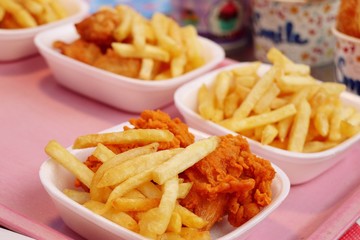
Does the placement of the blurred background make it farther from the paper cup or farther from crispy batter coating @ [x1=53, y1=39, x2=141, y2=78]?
crispy batter coating @ [x1=53, y1=39, x2=141, y2=78]

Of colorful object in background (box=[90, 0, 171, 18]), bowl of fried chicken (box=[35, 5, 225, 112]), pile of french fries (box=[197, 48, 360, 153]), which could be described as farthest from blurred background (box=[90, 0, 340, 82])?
pile of french fries (box=[197, 48, 360, 153])

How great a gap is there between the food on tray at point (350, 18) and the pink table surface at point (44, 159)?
574 millimetres

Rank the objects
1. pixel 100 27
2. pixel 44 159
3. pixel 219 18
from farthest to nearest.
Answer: pixel 219 18, pixel 100 27, pixel 44 159

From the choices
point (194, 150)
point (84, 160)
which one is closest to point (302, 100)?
point (194, 150)

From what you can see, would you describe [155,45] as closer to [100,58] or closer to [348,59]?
[100,58]

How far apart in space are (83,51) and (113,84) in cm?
23

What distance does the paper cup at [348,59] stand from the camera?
2711 millimetres

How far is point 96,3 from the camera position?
451 cm

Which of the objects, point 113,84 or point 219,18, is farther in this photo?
point 219,18

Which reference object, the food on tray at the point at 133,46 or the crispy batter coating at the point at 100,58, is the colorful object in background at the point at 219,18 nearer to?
the food on tray at the point at 133,46

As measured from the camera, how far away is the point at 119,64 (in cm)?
251

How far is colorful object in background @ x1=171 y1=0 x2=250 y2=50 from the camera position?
379 cm

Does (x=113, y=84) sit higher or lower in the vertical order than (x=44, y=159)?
higher

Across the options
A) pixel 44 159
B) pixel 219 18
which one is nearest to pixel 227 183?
pixel 44 159
